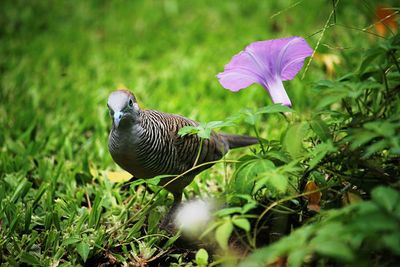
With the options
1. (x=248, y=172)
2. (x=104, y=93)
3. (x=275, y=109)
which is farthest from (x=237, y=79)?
(x=104, y=93)

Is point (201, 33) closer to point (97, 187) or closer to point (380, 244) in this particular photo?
point (97, 187)

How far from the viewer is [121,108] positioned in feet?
7.61

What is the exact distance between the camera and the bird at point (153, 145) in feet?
7.79

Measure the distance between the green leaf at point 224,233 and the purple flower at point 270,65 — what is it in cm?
73

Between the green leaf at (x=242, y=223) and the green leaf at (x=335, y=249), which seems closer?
the green leaf at (x=335, y=249)

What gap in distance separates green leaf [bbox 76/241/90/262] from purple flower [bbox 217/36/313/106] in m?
0.99

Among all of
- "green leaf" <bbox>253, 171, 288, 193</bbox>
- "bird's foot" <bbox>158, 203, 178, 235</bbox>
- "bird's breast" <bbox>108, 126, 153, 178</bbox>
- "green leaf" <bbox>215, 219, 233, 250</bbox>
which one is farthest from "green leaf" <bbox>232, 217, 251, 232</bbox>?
"bird's foot" <bbox>158, 203, 178, 235</bbox>

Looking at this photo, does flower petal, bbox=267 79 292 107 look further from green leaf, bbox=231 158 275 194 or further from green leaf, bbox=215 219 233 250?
green leaf, bbox=215 219 233 250

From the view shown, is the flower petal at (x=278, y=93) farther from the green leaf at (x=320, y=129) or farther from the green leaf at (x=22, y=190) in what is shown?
the green leaf at (x=22, y=190)

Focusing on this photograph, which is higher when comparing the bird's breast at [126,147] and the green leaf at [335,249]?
the bird's breast at [126,147]

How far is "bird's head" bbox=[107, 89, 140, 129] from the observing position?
7.57 feet

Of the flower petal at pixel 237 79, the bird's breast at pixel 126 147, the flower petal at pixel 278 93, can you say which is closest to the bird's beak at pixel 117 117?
the bird's breast at pixel 126 147

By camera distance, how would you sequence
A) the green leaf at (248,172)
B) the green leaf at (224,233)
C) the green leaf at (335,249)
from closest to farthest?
1. the green leaf at (335,249)
2. the green leaf at (224,233)
3. the green leaf at (248,172)

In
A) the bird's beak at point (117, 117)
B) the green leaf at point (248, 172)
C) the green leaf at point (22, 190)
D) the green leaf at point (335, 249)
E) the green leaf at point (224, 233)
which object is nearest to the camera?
the green leaf at point (335, 249)
